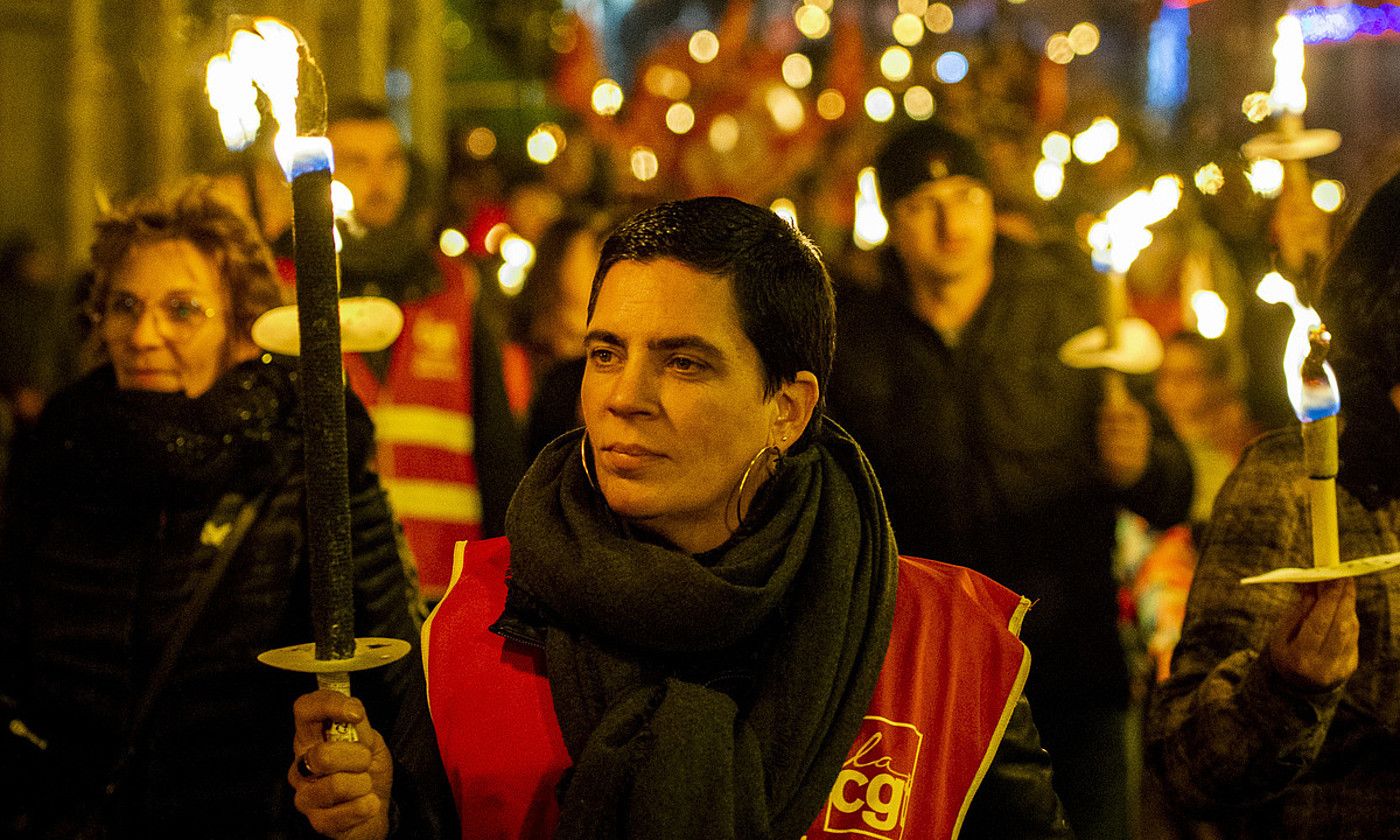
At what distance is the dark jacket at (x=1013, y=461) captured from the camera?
14.5 ft

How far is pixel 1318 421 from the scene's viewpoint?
6.71 ft

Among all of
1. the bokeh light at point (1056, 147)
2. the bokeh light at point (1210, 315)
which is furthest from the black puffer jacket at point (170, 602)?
the bokeh light at point (1056, 147)

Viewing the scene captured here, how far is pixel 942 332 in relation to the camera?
15.7 ft

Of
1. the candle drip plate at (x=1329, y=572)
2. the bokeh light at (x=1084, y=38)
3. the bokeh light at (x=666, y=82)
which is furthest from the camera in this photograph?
the bokeh light at (x=1084, y=38)

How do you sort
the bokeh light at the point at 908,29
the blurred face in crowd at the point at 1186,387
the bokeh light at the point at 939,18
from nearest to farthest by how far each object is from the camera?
the blurred face in crowd at the point at 1186,387 → the bokeh light at the point at 908,29 → the bokeh light at the point at 939,18

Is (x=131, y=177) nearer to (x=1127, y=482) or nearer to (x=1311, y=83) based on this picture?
(x=1127, y=482)

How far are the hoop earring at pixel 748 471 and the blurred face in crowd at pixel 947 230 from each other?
2.58m

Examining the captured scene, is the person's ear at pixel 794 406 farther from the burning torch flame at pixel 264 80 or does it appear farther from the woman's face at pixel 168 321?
the woman's face at pixel 168 321

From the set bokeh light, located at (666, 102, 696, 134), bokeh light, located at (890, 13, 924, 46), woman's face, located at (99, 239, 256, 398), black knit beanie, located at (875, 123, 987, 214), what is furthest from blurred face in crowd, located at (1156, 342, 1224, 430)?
bokeh light, located at (890, 13, 924, 46)

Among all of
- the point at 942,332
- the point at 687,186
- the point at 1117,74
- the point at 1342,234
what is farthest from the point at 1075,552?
the point at 1117,74

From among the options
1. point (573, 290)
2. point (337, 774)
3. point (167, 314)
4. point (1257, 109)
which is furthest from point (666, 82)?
point (337, 774)

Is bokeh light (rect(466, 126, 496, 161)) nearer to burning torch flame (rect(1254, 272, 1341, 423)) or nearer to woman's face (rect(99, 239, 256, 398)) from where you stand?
woman's face (rect(99, 239, 256, 398))

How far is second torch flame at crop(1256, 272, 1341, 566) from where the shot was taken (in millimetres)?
1989

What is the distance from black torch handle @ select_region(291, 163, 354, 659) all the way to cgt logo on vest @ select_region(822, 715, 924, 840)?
2.57 feet
